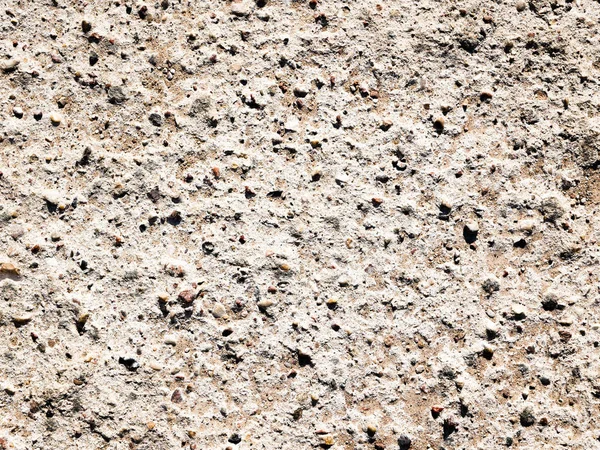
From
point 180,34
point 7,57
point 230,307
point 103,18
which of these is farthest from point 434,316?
point 7,57

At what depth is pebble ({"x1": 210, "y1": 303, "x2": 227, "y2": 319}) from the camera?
78.5 inches

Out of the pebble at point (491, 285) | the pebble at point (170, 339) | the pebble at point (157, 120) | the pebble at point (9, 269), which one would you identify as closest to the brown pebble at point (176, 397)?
the pebble at point (170, 339)

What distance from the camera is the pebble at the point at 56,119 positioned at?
2037mm

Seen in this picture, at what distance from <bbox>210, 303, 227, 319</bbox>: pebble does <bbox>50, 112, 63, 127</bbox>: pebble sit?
74 centimetres

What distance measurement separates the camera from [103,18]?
2080 millimetres

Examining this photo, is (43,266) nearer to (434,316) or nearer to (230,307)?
(230,307)

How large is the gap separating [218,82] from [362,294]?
31.1 inches

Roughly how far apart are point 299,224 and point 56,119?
31.9 inches

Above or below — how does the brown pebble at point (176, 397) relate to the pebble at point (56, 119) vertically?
below

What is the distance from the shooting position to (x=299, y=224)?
2027mm

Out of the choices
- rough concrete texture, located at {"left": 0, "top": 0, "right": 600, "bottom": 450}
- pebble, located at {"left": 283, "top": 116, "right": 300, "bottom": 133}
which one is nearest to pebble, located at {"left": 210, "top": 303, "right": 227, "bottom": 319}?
rough concrete texture, located at {"left": 0, "top": 0, "right": 600, "bottom": 450}

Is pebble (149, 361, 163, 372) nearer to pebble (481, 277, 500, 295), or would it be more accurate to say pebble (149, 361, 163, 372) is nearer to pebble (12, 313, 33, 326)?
pebble (12, 313, 33, 326)

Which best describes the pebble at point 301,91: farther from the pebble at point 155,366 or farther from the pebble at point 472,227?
the pebble at point 155,366

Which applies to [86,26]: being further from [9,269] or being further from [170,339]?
[170,339]
